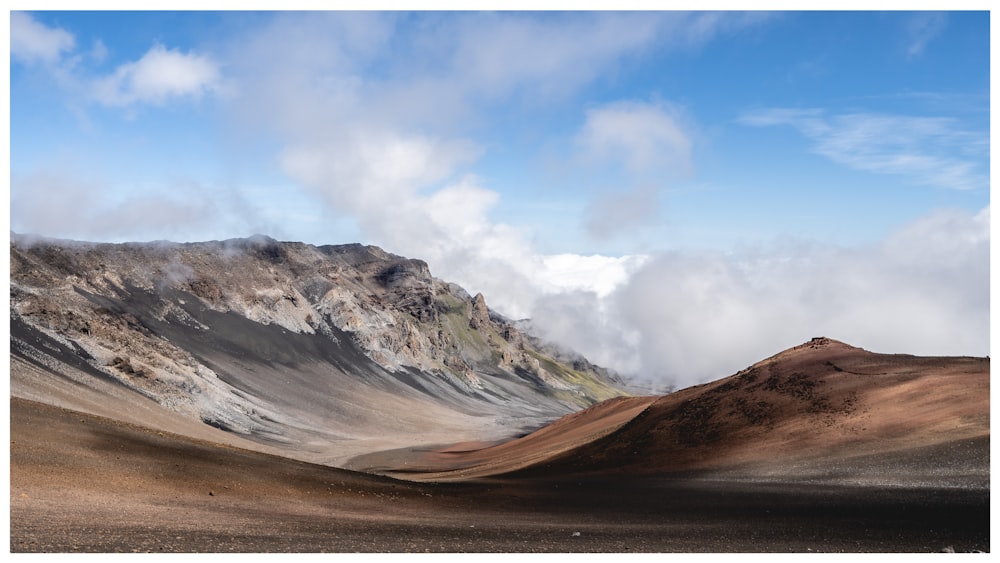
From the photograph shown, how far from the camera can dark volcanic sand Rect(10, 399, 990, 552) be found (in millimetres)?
20578

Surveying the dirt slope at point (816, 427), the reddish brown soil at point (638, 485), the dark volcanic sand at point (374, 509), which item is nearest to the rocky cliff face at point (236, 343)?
the dark volcanic sand at point (374, 509)

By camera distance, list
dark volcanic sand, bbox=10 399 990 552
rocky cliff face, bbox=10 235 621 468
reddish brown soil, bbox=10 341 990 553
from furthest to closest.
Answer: rocky cliff face, bbox=10 235 621 468
reddish brown soil, bbox=10 341 990 553
dark volcanic sand, bbox=10 399 990 552

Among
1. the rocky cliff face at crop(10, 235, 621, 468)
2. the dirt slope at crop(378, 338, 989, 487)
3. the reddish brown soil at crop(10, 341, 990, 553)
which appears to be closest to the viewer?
the reddish brown soil at crop(10, 341, 990, 553)

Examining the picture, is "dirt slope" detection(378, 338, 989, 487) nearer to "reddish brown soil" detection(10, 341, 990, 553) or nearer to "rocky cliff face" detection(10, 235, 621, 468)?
"reddish brown soil" detection(10, 341, 990, 553)

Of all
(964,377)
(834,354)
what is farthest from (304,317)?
(964,377)

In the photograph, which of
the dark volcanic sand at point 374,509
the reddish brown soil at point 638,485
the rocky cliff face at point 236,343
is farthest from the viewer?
the rocky cliff face at point 236,343

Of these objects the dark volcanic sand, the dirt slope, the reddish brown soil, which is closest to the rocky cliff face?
the dark volcanic sand

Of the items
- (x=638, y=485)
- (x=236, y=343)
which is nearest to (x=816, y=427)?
(x=638, y=485)

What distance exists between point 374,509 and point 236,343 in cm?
11977

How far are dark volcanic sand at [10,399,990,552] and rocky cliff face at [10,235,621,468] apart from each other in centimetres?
4697

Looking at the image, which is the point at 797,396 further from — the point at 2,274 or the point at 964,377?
the point at 2,274

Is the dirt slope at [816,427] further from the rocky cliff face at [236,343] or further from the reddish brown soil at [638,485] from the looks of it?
the rocky cliff face at [236,343]

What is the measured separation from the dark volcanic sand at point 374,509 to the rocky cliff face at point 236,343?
46965 millimetres

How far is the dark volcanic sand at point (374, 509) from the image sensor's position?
20.6 metres
